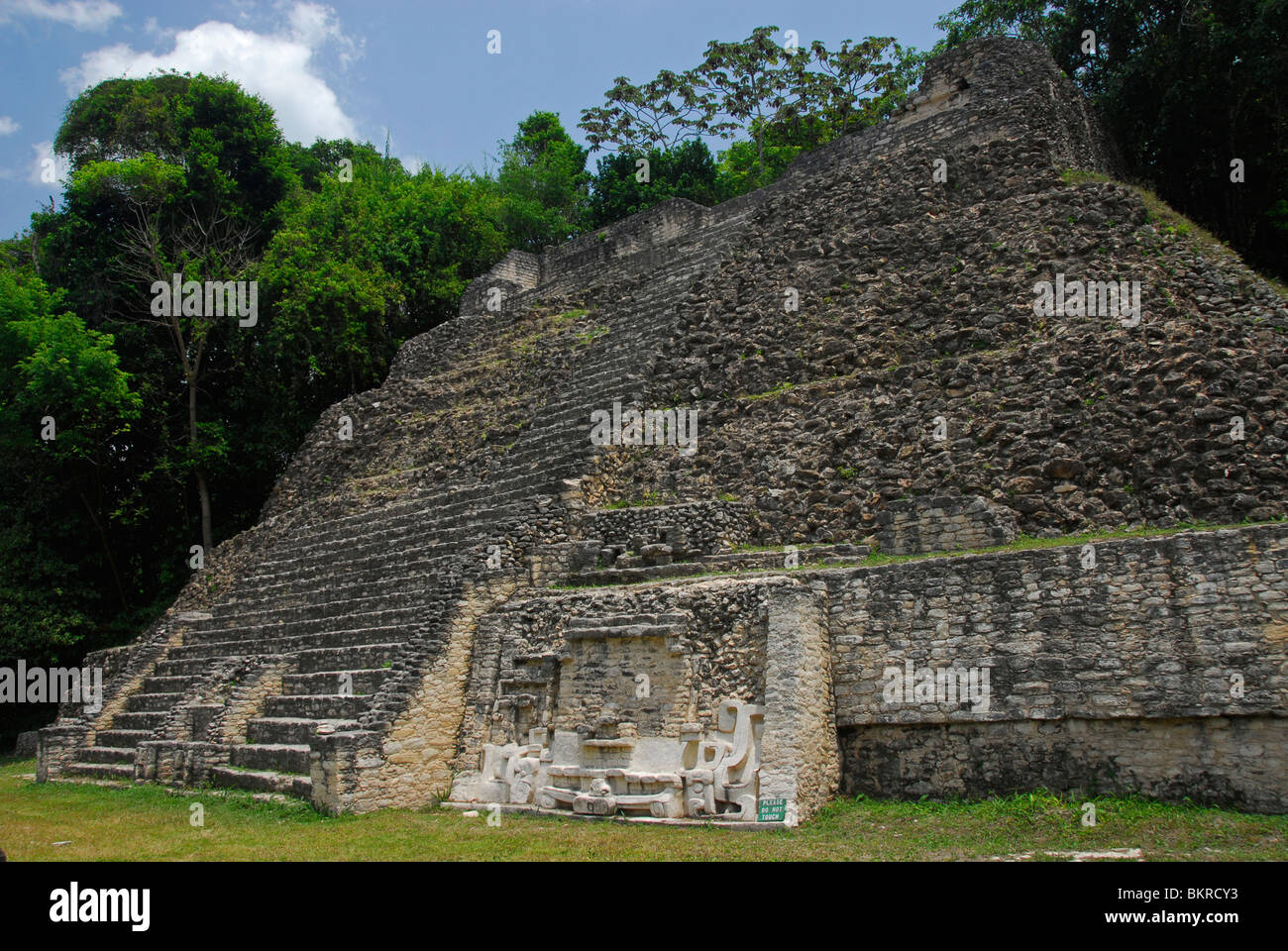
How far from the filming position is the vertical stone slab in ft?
25.2

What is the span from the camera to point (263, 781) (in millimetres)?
10203

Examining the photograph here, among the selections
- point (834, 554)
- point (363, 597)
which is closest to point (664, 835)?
point (834, 554)

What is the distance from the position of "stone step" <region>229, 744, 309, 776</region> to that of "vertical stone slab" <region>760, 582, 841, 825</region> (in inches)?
203

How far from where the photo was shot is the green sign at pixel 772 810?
292 inches

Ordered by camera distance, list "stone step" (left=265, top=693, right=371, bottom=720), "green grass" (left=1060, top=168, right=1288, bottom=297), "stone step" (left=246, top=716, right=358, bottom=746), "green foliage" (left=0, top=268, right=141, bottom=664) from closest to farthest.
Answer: "stone step" (left=265, top=693, right=371, bottom=720)
"stone step" (left=246, top=716, right=358, bottom=746)
"green grass" (left=1060, top=168, right=1288, bottom=297)
"green foliage" (left=0, top=268, right=141, bottom=664)

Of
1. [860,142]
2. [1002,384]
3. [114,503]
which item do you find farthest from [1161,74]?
[114,503]

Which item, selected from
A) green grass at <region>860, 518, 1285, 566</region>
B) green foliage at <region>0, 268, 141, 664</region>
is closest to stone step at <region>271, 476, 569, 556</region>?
green grass at <region>860, 518, 1285, 566</region>

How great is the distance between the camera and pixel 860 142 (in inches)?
636

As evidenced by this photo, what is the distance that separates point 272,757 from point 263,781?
42 centimetres

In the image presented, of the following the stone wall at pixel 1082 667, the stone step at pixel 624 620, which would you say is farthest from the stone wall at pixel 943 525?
the stone step at pixel 624 620

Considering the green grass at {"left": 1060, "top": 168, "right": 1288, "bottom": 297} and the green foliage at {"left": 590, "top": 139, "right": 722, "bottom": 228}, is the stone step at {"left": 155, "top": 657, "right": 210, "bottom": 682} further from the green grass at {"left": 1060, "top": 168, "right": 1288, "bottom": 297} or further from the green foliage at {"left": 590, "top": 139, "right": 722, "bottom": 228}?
the green foliage at {"left": 590, "top": 139, "right": 722, "bottom": 228}

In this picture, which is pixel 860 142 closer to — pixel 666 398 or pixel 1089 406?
pixel 666 398

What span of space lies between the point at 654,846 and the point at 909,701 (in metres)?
2.60

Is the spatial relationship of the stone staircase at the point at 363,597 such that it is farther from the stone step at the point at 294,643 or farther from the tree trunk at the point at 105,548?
the tree trunk at the point at 105,548
